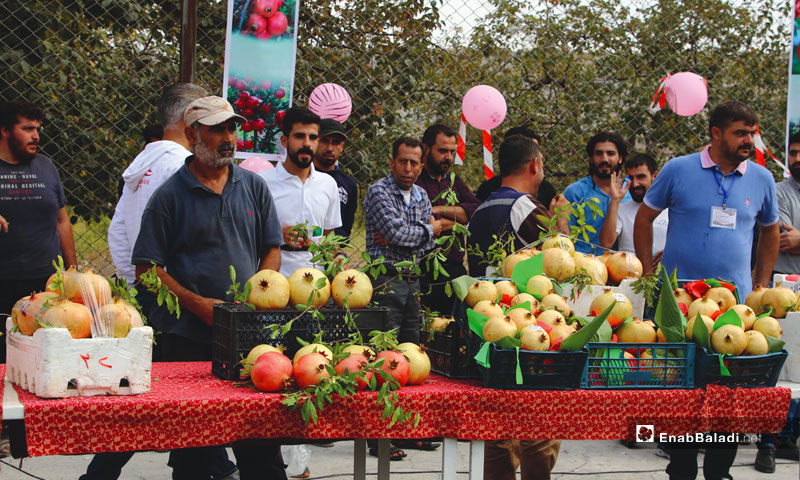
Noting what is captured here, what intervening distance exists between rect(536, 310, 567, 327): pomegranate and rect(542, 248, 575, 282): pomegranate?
0.93 ft

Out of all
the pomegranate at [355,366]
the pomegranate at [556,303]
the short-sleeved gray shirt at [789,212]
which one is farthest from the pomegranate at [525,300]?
the short-sleeved gray shirt at [789,212]

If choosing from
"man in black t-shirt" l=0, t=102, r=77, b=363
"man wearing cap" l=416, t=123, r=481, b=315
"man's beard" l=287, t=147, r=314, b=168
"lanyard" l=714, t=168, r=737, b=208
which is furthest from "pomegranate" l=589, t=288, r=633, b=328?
"man in black t-shirt" l=0, t=102, r=77, b=363

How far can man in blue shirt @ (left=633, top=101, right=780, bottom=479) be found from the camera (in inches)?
167

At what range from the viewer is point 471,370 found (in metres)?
2.63

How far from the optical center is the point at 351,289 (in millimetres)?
2555

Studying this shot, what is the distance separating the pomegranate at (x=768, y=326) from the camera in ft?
8.95

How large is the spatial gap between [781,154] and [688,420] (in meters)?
4.72

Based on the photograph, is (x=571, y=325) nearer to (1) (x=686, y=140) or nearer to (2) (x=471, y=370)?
(2) (x=471, y=370)

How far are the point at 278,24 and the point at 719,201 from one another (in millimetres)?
2727

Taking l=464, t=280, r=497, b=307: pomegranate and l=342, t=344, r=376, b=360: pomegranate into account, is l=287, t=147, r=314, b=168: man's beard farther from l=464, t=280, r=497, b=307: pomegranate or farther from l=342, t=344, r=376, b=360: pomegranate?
l=342, t=344, r=376, b=360: pomegranate

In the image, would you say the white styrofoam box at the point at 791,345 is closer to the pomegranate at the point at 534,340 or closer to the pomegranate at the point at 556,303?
the pomegranate at the point at 556,303

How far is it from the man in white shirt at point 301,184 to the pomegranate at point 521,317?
78.6 inches

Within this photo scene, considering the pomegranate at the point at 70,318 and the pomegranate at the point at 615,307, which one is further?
the pomegranate at the point at 615,307

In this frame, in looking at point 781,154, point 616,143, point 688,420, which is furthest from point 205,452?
point 781,154
